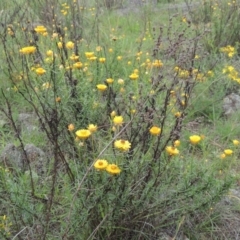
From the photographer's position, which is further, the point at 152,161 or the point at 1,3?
the point at 1,3

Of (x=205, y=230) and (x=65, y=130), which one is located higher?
(x=65, y=130)

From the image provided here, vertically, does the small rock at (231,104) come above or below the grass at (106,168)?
below

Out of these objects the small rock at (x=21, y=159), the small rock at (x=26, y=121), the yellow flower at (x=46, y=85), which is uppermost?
the yellow flower at (x=46, y=85)

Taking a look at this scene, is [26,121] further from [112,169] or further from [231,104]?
[112,169]

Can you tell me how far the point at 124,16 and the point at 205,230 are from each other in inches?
176

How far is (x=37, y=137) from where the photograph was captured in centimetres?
315

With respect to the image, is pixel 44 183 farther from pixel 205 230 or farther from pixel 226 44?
pixel 226 44

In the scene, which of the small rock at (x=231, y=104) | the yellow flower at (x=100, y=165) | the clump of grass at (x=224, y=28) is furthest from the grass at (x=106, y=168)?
the clump of grass at (x=224, y=28)

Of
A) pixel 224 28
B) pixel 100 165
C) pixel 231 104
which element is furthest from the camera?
pixel 224 28

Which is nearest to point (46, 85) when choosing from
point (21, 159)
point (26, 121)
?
point (21, 159)

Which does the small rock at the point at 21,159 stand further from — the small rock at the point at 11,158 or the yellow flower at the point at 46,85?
the yellow flower at the point at 46,85

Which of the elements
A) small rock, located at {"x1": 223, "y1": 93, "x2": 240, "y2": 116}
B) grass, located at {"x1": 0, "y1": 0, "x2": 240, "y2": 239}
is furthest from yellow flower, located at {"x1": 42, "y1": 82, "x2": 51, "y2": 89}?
small rock, located at {"x1": 223, "y1": 93, "x2": 240, "y2": 116}

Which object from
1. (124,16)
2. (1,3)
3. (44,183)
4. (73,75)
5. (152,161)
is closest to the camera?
(152,161)

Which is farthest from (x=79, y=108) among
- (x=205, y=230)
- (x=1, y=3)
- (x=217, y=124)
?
(x=1, y=3)
